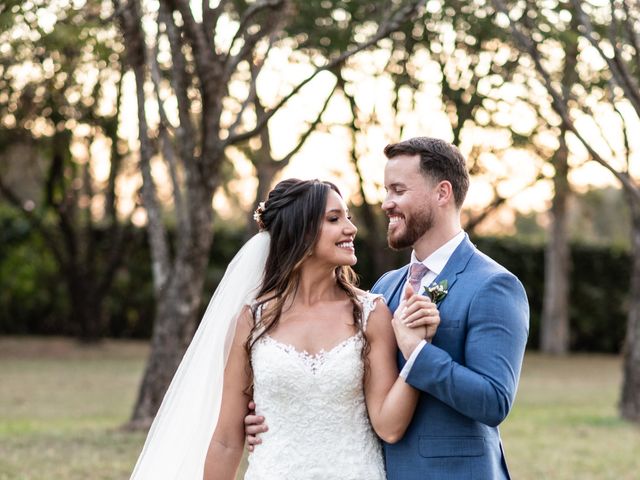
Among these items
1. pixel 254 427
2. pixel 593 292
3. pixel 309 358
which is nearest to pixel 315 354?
pixel 309 358

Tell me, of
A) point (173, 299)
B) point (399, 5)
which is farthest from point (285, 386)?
point (399, 5)

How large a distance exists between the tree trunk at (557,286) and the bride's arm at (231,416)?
70.8 feet

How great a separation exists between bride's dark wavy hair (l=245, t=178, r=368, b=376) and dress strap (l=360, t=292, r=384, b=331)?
2cm

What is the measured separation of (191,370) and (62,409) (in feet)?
33.3

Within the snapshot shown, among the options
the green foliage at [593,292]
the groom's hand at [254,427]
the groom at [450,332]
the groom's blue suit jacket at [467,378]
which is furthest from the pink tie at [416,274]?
the green foliage at [593,292]

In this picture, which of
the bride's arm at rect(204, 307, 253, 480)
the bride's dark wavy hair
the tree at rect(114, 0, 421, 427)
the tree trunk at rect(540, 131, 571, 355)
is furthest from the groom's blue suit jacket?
the tree trunk at rect(540, 131, 571, 355)

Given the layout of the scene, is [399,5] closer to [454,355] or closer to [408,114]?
[408,114]

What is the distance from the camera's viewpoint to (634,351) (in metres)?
12.4

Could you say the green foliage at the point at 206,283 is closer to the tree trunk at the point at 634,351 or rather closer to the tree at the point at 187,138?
the tree trunk at the point at 634,351

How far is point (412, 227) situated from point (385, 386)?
57 centimetres

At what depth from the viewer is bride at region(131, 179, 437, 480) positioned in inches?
150

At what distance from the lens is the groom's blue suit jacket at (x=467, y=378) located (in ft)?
11.2

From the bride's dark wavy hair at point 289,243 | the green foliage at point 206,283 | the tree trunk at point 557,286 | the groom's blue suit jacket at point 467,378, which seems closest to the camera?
the groom's blue suit jacket at point 467,378

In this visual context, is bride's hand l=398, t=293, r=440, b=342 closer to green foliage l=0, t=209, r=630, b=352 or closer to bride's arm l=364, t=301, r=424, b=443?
bride's arm l=364, t=301, r=424, b=443
